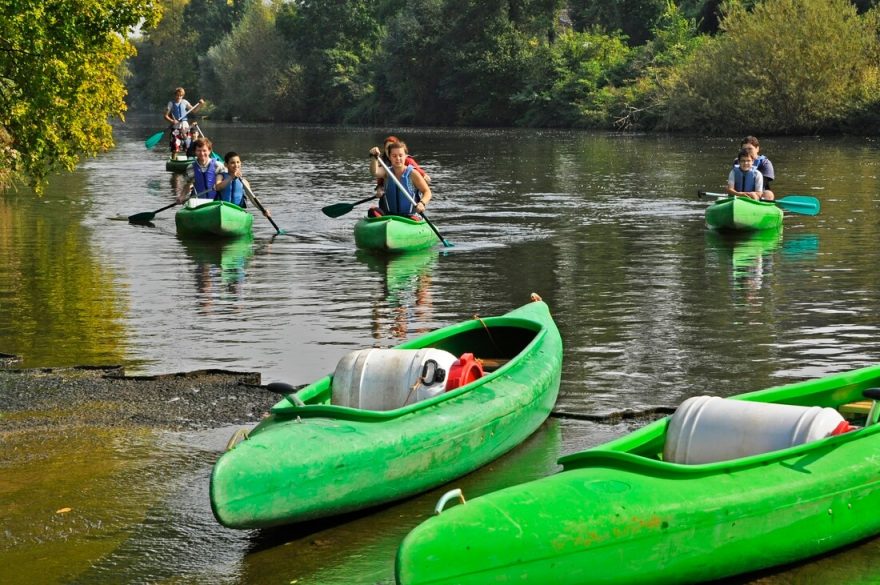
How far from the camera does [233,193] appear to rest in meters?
19.8

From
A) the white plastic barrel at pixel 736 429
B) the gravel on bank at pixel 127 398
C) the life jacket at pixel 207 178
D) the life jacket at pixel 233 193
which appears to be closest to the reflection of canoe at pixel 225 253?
the life jacket at pixel 233 193

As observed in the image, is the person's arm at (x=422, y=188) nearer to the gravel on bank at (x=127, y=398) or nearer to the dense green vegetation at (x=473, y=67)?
the dense green vegetation at (x=473, y=67)

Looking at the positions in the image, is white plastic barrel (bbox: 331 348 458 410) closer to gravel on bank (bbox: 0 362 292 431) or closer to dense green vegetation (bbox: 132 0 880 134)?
gravel on bank (bbox: 0 362 292 431)

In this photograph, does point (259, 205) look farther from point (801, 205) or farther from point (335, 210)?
point (801, 205)

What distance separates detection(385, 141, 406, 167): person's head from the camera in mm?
16609

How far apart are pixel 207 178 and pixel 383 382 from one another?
526 inches

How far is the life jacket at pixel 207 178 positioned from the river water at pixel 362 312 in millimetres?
988

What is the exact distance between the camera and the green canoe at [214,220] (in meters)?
19.3

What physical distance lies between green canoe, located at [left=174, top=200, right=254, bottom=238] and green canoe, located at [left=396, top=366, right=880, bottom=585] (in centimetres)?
1361

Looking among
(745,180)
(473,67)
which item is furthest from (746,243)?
(473,67)

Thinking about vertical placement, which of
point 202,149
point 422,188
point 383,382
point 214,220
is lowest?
point 214,220

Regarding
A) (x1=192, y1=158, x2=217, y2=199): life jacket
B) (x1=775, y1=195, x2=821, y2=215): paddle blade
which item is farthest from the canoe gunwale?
(x1=775, y1=195, x2=821, y2=215): paddle blade

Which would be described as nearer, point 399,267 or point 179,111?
point 399,267

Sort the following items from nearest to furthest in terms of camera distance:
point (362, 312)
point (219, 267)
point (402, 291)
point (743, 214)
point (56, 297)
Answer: point (362, 312) < point (56, 297) < point (402, 291) < point (219, 267) < point (743, 214)
